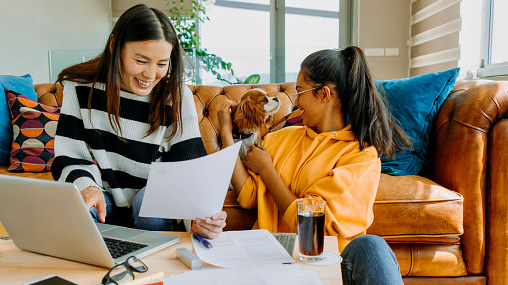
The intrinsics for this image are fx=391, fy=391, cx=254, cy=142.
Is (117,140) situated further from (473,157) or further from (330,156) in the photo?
(473,157)

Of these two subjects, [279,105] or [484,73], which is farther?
[484,73]

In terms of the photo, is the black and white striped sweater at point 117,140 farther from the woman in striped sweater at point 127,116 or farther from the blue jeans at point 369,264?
the blue jeans at point 369,264

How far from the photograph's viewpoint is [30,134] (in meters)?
2.12

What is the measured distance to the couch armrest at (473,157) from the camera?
5.10 feet

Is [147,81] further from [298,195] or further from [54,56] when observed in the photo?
[54,56]

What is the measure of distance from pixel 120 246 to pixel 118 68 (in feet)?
2.14

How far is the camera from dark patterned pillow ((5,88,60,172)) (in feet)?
6.78

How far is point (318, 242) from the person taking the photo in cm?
85

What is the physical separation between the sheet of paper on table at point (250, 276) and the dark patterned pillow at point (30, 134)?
1.64 metres

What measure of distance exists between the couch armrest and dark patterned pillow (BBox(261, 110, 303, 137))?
0.68 m

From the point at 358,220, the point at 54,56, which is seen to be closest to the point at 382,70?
the point at 54,56

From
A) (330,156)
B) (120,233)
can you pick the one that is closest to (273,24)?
(330,156)

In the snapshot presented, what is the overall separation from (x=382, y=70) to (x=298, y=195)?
390 centimetres

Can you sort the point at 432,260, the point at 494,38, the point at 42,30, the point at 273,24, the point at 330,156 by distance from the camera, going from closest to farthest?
the point at 330,156 → the point at 432,260 → the point at 494,38 → the point at 42,30 → the point at 273,24
